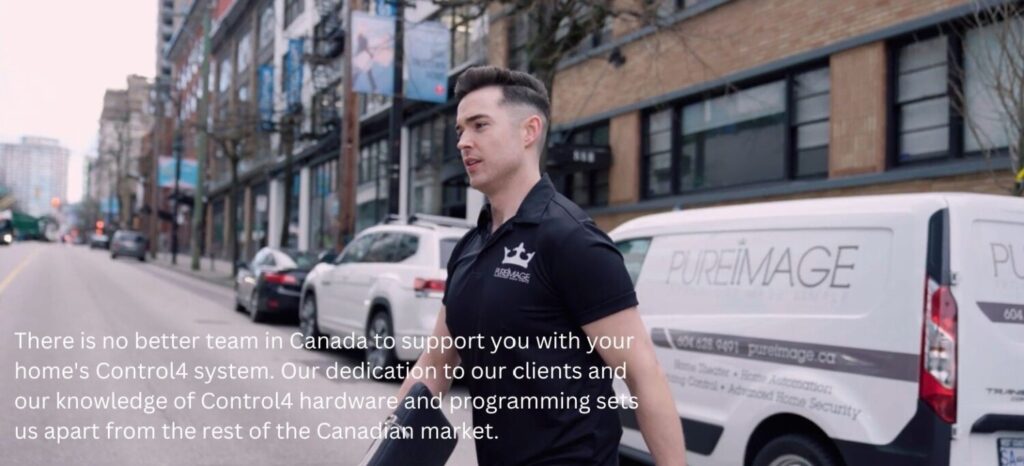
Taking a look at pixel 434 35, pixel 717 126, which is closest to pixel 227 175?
pixel 434 35

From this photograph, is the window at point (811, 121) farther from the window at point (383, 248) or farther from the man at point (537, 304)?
the man at point (537, 304)

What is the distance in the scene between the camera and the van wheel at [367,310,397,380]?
34.7 ft

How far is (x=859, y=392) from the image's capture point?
4.58 m

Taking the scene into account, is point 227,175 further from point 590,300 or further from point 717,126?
point 590,300

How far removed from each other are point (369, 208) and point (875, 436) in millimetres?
29851

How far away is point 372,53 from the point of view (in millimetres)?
18719

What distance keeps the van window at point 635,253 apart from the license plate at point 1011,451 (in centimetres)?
262

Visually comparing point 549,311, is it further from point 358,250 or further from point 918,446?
point 358,250

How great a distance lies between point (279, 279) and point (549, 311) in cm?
1514

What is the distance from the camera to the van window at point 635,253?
6430 millimetres

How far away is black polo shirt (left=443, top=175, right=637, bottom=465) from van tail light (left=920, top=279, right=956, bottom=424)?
249 centimetres

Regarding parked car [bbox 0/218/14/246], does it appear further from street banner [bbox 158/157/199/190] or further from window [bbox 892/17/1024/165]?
window [bbox 892/17/1024/165]

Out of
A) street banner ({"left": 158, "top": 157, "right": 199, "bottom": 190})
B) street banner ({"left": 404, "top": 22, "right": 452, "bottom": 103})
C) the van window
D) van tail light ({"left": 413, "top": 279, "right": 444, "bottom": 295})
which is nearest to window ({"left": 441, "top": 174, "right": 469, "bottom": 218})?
street banner ({"left": 404, "top": 22, "right": 452, "bottom": 103})

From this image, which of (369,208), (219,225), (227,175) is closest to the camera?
(369,208)
